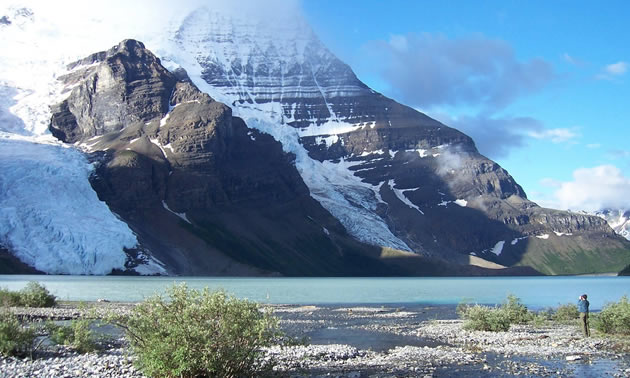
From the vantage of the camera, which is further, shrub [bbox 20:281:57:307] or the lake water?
the lake water

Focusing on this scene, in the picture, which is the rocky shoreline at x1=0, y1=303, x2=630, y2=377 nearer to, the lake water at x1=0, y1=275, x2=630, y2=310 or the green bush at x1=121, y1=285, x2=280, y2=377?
the green bush at x1=121, y1=285, x2=280, y2=377

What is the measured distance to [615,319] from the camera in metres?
42.8

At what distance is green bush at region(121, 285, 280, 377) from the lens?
2366 cm

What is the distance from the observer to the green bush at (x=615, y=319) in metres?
42.6

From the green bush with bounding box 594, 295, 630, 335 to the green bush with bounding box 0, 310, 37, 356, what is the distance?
33135 millimetres

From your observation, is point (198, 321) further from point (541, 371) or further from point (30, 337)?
point (541, 371)

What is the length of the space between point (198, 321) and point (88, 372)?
6.16m

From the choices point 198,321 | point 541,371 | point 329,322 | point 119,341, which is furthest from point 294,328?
point 198,321

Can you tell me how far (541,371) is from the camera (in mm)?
30531

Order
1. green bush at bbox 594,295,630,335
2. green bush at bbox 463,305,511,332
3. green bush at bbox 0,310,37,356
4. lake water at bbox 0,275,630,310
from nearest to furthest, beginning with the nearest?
green bush at bbox 0,310,37,356
green bush at bbox 594,295,630,335
green bush at bbox 463,305,511,332
lake water at bbox 0,275,630,310

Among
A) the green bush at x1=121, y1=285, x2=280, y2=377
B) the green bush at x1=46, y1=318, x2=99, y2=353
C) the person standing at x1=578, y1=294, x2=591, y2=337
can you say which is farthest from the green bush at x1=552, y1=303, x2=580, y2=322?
the green bush at x1=121, y1=285, x2=280, y2=377

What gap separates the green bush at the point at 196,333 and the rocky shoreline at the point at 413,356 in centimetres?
198

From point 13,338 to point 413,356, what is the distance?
18771mm

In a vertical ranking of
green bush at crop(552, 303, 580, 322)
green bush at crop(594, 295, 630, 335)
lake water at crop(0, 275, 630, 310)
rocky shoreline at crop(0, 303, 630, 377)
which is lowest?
lake water at crop(0, 275, 630, 310)
